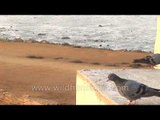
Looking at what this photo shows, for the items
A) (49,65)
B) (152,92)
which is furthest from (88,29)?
(152,92)

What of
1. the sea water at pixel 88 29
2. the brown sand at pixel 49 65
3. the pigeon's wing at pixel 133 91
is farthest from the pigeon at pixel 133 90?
the sea water at pixel 88 29

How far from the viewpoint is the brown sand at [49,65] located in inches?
196

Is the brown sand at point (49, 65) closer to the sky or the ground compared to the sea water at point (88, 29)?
closer to the ground

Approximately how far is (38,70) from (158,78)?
1354 millimetres

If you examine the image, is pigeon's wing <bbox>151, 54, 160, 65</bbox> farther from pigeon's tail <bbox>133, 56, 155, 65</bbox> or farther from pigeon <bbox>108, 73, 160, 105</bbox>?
pigeon <bbox>108, 73, 160, 105</bbox>

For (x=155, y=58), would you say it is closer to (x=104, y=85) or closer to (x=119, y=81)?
(x=119, y=81)

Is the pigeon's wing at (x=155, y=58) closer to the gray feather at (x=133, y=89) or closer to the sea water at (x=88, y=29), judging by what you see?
the sea water at (x=88, y=29)

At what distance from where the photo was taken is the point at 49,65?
5.05 m

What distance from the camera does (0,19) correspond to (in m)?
4.96

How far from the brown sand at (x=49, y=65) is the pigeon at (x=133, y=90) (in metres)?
0.35

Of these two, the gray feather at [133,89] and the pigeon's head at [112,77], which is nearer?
the gray feather at [133,89]

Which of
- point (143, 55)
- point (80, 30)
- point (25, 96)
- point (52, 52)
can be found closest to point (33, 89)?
point (25, 96)

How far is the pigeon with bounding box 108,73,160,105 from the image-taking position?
185 inches

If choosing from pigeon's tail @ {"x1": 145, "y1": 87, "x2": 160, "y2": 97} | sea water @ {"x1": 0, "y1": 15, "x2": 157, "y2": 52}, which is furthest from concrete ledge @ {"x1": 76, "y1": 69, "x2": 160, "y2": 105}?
sea water @ {"x1": 0, "y1": 15, "x2": 157, "y2": 52}
